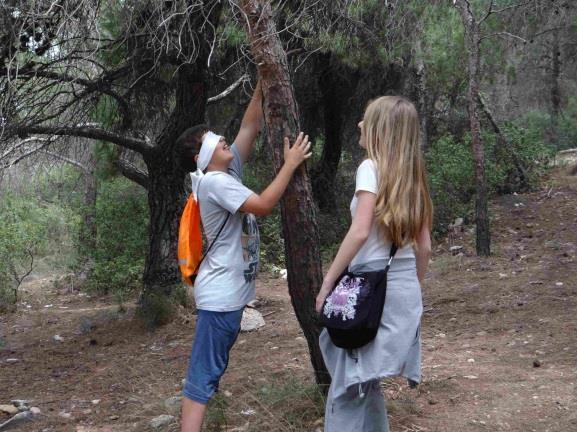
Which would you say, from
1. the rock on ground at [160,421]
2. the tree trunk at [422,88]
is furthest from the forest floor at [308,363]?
the tree trunk at [422,88]

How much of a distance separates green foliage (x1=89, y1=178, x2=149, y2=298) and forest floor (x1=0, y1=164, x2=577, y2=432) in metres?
0.71

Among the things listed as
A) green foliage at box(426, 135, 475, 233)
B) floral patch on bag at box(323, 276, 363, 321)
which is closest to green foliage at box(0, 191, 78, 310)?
green foliage at box(426, 135, 475, 233)

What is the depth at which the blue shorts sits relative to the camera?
11.4 ft

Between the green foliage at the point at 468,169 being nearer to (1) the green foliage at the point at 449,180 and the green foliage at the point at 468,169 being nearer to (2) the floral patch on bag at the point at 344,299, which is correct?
(1) the green foliage at the point at 449,180

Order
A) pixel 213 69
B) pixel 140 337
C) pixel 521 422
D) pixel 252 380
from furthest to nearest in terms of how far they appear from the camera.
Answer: pixel 213 69, pixel 140 337, pixel 252 380, pixel 521 422

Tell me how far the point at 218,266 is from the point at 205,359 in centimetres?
45

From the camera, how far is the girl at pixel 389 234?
2871 mm

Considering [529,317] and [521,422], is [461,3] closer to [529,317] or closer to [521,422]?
[529,317]

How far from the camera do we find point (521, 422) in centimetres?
404

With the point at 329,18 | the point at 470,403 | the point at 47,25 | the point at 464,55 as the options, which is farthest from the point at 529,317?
the point at 464,55

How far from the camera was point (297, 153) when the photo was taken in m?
3.48

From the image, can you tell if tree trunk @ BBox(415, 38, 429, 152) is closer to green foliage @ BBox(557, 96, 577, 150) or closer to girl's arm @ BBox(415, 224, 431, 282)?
green foliage @ BBox(557, 96, 577, 150)

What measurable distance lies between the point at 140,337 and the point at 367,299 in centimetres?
489

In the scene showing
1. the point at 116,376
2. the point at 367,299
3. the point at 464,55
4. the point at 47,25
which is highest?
the point at 464,55
